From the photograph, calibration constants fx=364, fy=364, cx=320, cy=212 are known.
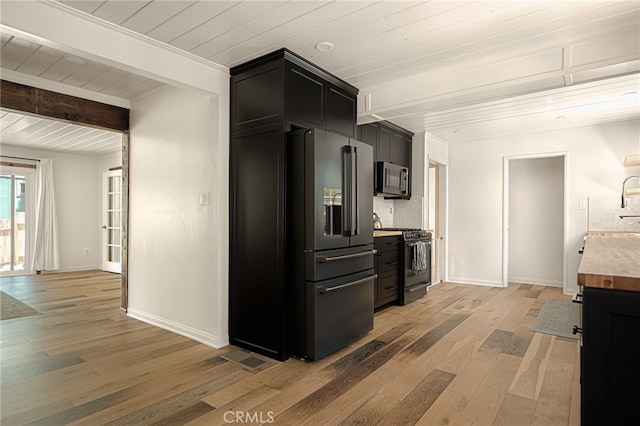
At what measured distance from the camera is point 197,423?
2.01m

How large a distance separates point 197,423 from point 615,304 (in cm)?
203

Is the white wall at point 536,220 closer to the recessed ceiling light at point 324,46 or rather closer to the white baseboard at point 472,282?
the white baseboard at point 472,282

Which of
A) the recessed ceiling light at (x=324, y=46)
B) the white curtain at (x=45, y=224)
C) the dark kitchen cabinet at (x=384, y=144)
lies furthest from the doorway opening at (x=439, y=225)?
the white curtain at (x=45, y=224)

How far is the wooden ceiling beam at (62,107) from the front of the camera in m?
3.45

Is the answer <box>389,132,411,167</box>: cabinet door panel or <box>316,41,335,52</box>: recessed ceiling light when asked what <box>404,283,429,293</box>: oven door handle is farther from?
<box>316,41,335,52</box>: recessed ceiling light

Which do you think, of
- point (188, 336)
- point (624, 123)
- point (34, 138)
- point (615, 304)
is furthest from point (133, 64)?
point (624, 123)

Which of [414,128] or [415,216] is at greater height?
[414,128]

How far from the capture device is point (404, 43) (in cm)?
278

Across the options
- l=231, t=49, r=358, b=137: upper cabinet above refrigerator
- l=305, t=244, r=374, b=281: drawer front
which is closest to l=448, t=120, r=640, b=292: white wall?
l=305, t=244, r=374, b=281: drawer front

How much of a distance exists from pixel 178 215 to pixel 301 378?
2.04m

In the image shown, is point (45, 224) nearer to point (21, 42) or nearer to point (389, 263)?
point (21, 42)

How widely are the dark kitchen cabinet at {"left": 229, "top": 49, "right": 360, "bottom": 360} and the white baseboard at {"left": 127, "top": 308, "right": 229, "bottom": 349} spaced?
0.13 meters

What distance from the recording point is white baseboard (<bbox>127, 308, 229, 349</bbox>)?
3236mm

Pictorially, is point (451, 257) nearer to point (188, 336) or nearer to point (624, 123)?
point (624, 123)
